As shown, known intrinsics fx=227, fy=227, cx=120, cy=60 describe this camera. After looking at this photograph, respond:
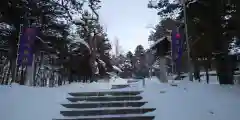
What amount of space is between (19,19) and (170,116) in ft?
34.6

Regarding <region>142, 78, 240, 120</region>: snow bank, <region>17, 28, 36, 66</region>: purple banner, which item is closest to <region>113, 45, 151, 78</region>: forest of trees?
<region>17, 28, 36, 66</region>: purple banner

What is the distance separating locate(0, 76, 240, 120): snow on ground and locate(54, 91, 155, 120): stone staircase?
0.31m

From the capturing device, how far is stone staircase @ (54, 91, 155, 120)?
6.38 metres

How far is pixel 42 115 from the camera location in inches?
247

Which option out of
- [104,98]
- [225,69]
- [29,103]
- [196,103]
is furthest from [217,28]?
[29,103]

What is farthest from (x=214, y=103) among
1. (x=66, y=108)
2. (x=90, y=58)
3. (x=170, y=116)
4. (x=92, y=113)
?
(x=90, y=58)

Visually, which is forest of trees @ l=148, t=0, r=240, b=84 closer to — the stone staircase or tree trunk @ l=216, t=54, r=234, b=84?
tree trunk @ l=216, t=54, r=234, b=84

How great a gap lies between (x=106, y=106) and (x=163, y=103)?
1827 millimetres

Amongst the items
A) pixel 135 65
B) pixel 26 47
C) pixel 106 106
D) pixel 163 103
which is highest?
pixel 135 65

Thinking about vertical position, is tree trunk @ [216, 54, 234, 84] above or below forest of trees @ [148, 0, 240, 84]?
below

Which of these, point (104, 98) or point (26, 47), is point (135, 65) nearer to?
point (26, 47)

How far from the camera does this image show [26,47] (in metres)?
10.4

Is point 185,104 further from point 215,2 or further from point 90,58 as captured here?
point 90,58

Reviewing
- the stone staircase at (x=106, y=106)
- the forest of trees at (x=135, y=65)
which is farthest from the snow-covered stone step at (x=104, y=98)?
the forest of trees at (x=135, y=65)
